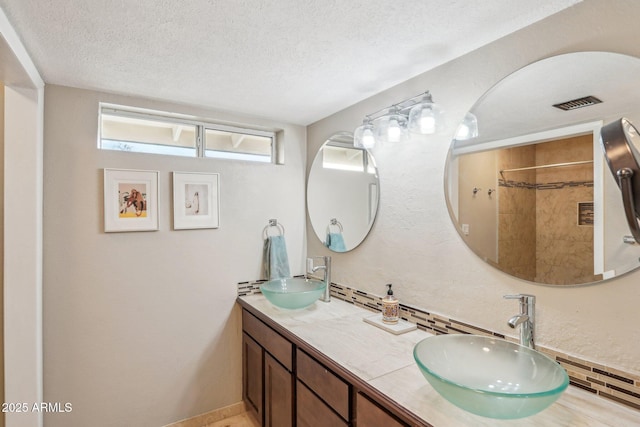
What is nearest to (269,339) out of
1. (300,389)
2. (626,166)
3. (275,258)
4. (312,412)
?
(300,389)

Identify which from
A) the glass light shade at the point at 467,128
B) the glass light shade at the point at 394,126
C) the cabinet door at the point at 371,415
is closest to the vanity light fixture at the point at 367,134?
the glass light shade at the point at 394,126

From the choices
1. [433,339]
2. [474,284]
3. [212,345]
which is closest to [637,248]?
[474,284]

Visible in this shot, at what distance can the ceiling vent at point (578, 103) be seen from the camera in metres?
1.18

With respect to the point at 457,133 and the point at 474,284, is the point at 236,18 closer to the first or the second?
the point at 457,133

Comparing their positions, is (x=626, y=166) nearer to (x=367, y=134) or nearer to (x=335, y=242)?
(x=367, y=134)

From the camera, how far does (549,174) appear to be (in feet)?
4.25

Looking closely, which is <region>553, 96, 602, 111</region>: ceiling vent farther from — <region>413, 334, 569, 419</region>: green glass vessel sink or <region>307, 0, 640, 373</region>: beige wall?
<region>413, 334, 569, 419</region>: green glass vessel sink

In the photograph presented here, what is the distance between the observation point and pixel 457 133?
1.60 metres

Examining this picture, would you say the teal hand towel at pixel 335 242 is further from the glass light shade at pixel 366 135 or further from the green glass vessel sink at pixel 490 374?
the green glass vessel sink at pixel 490 374

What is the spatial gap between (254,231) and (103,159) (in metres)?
1.11

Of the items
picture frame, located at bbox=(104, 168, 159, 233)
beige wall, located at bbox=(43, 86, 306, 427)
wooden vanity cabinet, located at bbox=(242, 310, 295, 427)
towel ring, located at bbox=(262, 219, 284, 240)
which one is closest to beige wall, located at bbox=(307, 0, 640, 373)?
towel ring, located at bbox=(262, 219, 284, 240)

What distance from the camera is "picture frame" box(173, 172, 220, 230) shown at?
2.26m

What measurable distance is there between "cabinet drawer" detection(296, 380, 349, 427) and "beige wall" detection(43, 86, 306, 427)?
965 mm

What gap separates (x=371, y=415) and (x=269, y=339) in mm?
941
